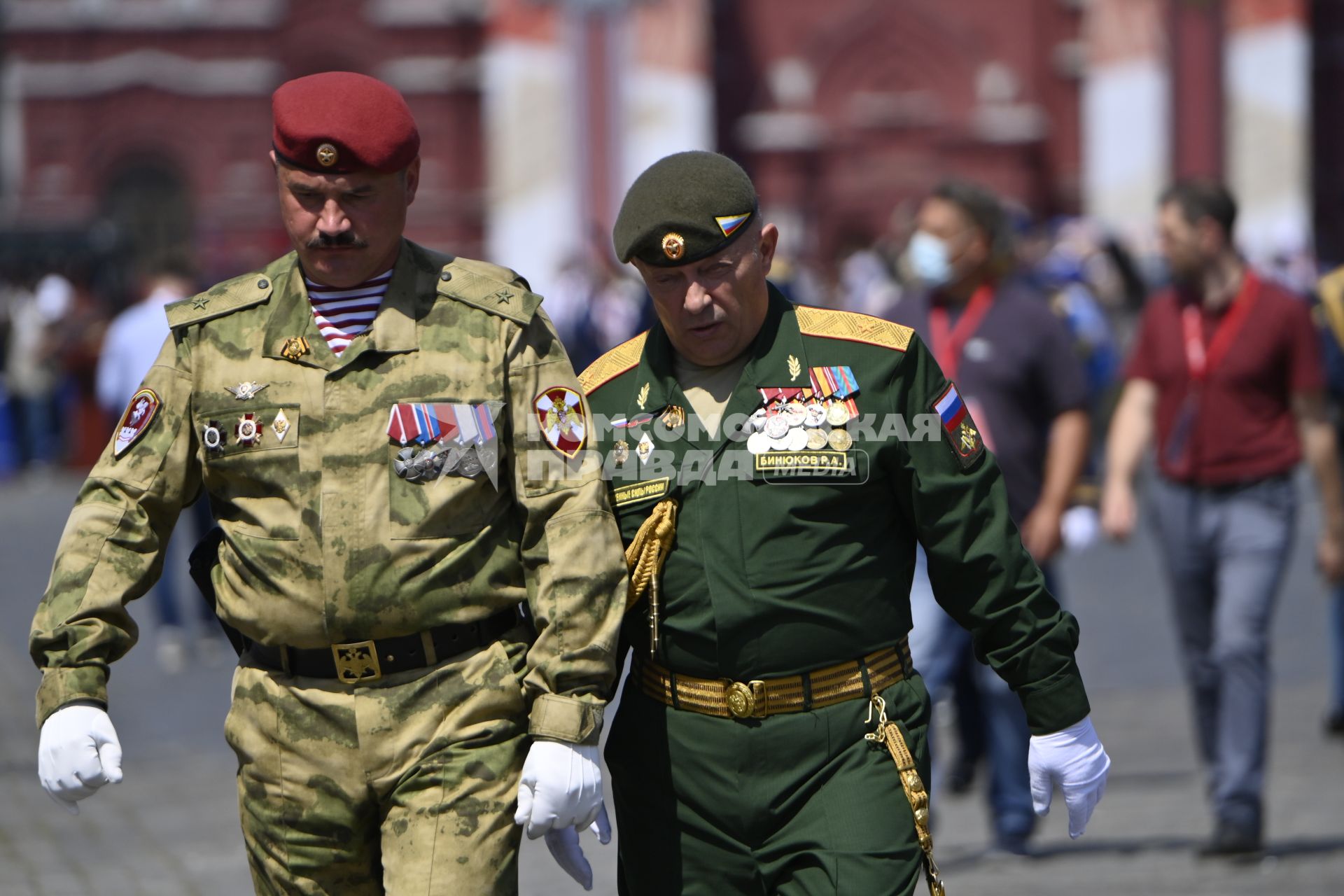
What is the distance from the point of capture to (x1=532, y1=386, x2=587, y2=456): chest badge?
3.41 meters

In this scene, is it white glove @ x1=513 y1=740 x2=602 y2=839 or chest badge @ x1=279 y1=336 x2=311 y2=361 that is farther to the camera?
chest badge @ x1=279 y1=336 x2=311 y2=361

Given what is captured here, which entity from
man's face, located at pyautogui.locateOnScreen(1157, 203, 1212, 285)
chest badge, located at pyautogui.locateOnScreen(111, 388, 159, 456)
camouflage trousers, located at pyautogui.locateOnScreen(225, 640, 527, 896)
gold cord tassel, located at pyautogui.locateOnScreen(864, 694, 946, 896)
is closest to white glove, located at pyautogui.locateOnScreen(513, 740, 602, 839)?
camouflage trousers, located at pyautogui.locateOnScreen(225, 640, 527, 896)

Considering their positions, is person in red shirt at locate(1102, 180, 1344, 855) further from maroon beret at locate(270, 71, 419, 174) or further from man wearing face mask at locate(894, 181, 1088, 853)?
maroon beret at locate(270, 71, 419, 174)

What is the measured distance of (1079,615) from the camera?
1022 cm

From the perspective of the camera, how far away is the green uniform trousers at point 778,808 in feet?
11.0

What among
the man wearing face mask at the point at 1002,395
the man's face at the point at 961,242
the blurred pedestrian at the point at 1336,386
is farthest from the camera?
the blurred pedestrian at the point at 1336,386

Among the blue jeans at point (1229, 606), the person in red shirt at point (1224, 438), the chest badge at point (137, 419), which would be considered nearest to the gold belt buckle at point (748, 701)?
the chest badge at point (137, 419)

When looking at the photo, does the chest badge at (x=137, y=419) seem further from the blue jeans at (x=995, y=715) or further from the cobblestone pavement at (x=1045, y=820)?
the blue jeans at (x=995, y=715)

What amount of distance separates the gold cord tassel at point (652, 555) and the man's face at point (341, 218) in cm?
67

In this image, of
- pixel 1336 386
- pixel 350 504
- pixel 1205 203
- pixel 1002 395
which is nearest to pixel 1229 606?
pixel 1002 395

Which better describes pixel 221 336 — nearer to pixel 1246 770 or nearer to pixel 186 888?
pixel 186 888

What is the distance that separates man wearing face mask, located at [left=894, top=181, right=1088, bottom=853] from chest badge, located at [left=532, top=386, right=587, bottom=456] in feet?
9.46

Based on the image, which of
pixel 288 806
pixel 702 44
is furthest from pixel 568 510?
pixel 702 44

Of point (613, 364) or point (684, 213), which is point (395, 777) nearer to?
point (613, 364)
